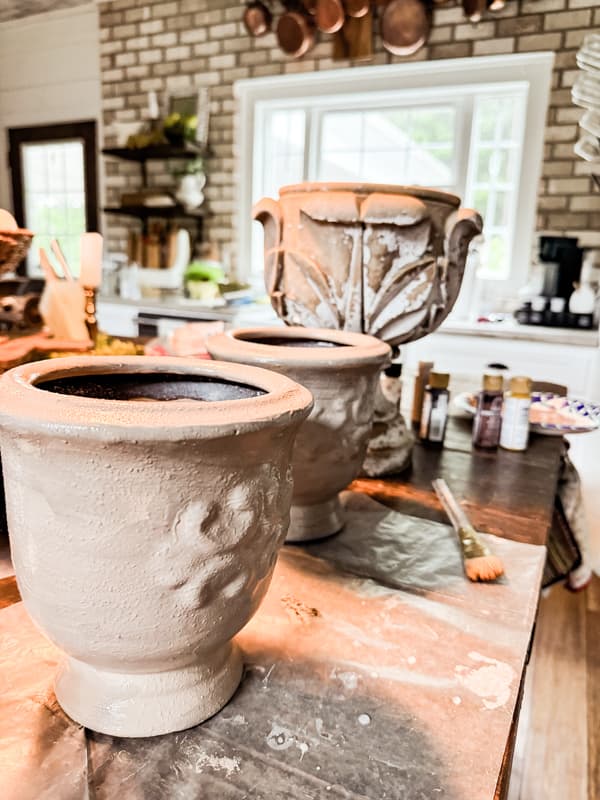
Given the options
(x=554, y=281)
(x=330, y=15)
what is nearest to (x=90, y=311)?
(x=554, y=281)

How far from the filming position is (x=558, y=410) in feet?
4.61

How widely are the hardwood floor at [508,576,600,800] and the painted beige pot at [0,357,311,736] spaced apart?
1147mm

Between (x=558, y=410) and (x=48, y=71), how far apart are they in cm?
530

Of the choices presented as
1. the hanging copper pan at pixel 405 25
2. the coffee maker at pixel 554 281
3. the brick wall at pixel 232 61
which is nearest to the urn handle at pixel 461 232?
the coffee maker at pixel 554 281

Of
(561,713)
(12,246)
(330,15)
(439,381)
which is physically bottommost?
(561,713)

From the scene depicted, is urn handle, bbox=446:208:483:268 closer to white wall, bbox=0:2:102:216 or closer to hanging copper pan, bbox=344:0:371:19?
hanging copper pan, bbox=344:0:371:19

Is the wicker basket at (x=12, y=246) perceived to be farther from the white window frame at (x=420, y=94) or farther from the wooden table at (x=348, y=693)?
the white window frame at (x=420, y=94)

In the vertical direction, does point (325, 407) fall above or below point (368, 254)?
below

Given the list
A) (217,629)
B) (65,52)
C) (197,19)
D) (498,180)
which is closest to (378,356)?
(217,629)

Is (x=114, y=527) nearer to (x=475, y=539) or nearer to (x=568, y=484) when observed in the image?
(x=475, y=539)

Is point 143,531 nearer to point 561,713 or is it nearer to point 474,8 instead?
point 561,713

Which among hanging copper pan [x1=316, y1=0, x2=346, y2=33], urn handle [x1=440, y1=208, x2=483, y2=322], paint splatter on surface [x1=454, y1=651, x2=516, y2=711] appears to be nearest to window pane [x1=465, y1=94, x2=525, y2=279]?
hanging copper pan [x1=316, y1=0, x2=346, y2=33]

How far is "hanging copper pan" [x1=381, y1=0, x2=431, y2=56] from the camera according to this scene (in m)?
3.48

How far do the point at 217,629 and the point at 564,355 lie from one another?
109 inches
